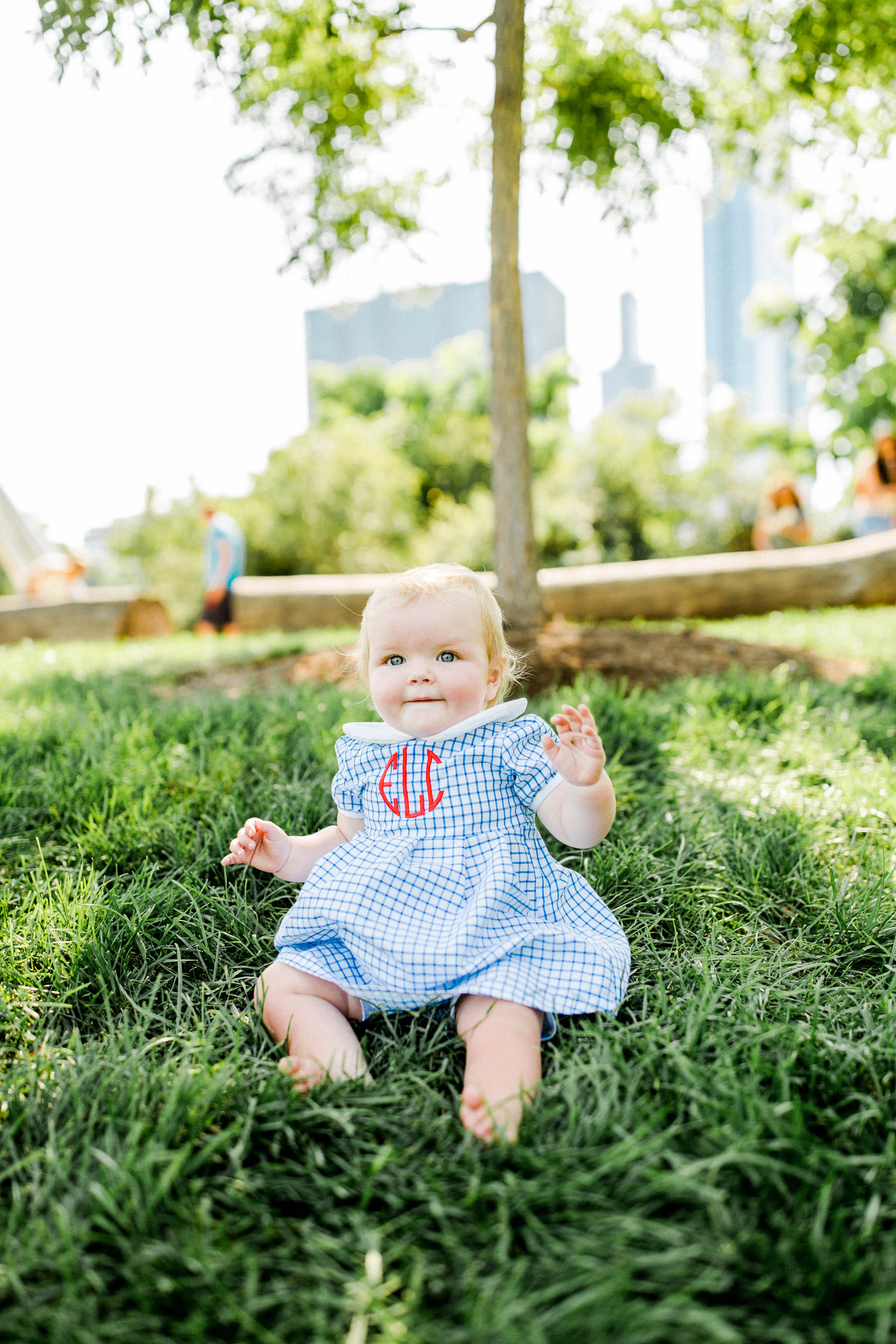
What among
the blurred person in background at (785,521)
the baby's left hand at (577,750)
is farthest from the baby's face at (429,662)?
the blurred person in background at (785,521)

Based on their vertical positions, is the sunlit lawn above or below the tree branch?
below

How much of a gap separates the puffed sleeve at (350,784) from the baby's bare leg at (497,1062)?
48 centimetres

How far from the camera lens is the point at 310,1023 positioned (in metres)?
1.48

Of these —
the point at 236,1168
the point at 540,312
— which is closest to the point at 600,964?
the point at 236,1168

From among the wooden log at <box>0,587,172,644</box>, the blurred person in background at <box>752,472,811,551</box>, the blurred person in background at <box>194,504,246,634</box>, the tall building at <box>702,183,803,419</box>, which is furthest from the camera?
the tall building at <box>702,183,803,419</box>

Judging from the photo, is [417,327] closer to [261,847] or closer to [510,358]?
[510,358]

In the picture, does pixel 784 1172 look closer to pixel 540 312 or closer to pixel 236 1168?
pixel 236 1168

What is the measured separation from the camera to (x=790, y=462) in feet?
63.7

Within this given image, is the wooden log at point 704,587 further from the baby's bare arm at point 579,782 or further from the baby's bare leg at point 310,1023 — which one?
the baby's bare leg at point 310,1023

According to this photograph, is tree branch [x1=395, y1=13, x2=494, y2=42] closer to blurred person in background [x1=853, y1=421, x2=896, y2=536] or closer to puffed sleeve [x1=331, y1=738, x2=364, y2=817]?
puffed sleeve [x1=331, y1=738, x2=364, y2=817]

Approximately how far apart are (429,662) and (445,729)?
14cm

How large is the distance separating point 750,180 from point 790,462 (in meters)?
14.8

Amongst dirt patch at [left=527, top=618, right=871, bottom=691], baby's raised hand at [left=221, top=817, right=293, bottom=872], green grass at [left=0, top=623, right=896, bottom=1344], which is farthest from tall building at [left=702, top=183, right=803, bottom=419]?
baby's raised hand at [left=221, top=817, right=293, bottom=872]

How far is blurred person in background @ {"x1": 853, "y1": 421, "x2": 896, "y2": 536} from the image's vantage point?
10.1m
